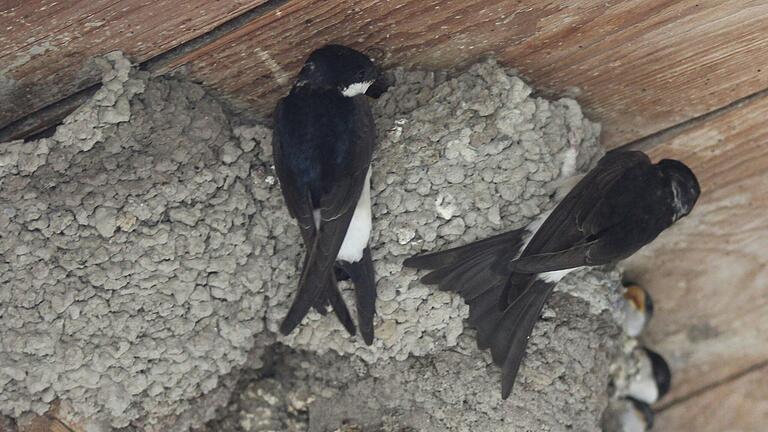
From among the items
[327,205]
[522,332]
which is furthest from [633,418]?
[327,205]

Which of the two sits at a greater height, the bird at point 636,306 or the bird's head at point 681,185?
the bird's head at point 681,185

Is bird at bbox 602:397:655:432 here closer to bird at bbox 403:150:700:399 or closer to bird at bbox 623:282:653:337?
bird at bbox 623:282:653:337

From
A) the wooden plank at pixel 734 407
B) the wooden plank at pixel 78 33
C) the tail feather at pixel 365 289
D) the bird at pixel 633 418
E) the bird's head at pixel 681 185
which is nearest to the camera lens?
the wooden plank at pixel 78 33

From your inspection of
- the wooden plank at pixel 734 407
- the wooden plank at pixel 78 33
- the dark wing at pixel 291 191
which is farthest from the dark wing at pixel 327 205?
the wooden plank at pixel 734 407

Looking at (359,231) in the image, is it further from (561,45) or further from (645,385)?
(645,385)

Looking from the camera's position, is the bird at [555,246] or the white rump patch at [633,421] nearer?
the bird at [555,246]

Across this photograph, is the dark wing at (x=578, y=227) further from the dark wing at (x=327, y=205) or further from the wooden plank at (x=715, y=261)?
the dark wing at (x=327, y=205)

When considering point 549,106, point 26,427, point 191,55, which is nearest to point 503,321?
point 549,106
